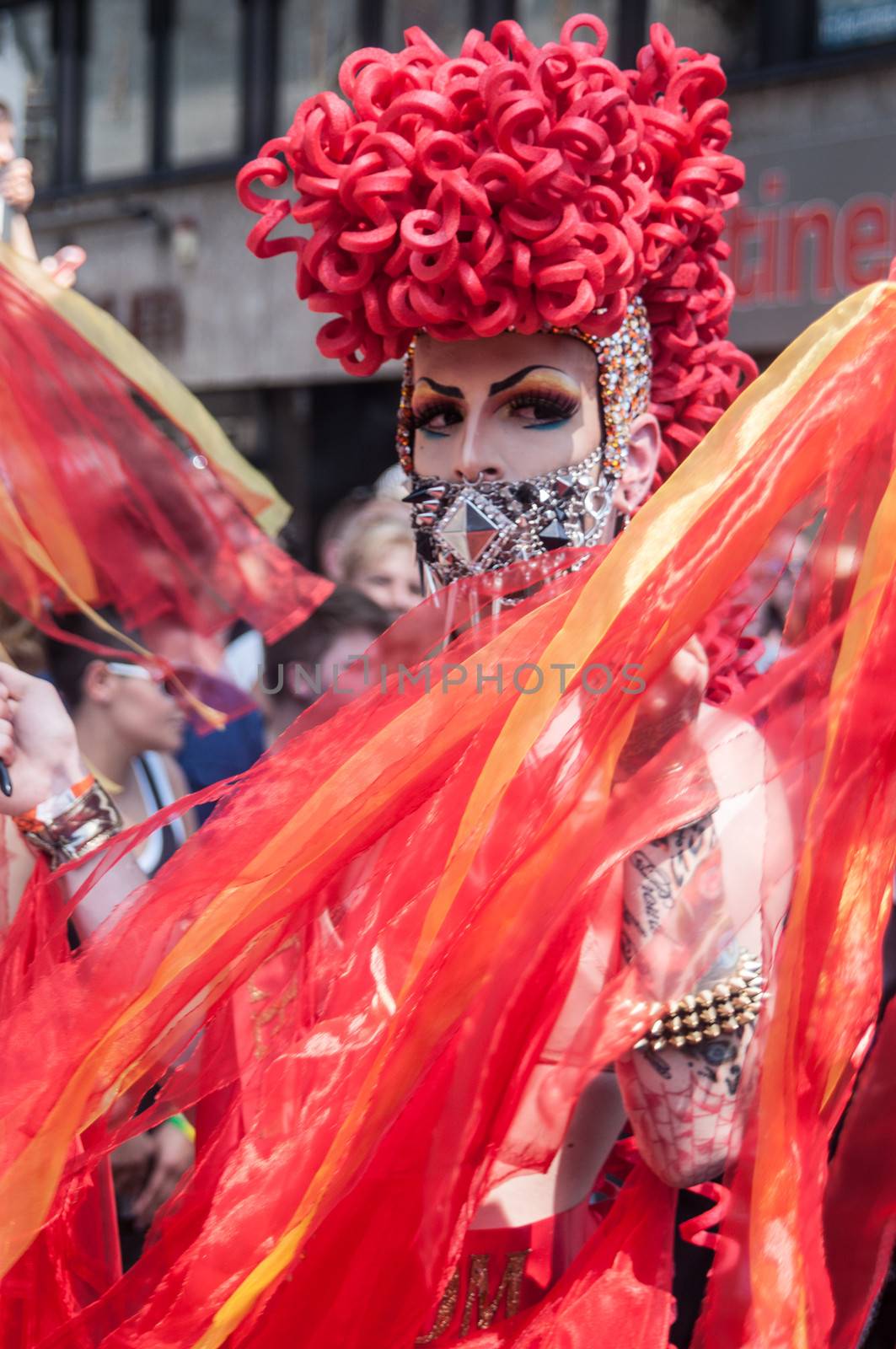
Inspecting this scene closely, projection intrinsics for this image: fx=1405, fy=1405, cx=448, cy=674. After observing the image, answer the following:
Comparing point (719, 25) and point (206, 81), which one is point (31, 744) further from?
point (206, 81)

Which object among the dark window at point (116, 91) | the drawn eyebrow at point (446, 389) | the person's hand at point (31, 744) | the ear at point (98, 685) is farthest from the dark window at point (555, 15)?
the person's hand at point (31, 744)

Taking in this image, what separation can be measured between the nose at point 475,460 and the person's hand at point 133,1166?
1367 millimetres

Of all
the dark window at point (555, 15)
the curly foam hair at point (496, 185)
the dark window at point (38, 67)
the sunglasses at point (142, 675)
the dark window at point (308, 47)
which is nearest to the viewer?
the curly foam hair at point (496, 185)

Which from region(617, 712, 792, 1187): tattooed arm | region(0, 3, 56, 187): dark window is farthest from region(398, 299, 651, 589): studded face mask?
region(0, 3, 56, 187): dark window

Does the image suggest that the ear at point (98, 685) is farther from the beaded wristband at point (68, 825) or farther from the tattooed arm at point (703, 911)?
the tattooed arm at point (703, 911)

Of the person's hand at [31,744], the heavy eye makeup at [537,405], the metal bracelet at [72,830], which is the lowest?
the metal bracelet at [72,830]

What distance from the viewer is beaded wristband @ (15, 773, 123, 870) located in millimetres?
1696

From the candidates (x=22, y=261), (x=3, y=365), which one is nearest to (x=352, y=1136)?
(x=3, y=365)

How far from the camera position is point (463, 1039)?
1291mm

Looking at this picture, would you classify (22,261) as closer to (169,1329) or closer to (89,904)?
(89,904)

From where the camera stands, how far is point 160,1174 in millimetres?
2465

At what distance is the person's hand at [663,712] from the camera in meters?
1.36

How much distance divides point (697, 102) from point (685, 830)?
102 centimetres

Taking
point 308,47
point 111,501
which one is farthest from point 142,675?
point 308,47
